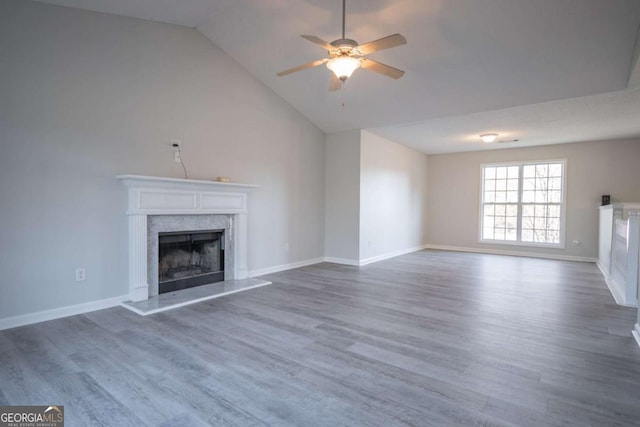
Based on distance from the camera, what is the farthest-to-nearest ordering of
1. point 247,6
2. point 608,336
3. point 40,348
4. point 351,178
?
point 351,178
point 247,6
point 608,336
point 40,348

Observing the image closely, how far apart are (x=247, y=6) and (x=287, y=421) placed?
4.15 meters

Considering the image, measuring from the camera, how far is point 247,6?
3.83m

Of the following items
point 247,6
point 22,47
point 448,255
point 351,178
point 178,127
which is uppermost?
point 247,6

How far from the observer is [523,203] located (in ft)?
25.4

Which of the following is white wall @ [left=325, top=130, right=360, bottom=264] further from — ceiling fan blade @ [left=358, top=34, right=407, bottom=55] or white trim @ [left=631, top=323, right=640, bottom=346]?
white trim @ [left=631, top=323, right=640, bottom=346]

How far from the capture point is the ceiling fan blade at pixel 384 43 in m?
2.57

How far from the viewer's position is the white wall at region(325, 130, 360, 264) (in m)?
6.17

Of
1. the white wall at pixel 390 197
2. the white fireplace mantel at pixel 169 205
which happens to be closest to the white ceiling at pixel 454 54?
the white wall at pixel 390 197

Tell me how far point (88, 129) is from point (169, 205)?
112 centimetres

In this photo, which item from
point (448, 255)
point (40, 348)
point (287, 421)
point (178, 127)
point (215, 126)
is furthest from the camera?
point (448, 255)

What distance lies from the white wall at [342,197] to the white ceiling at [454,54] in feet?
2.36

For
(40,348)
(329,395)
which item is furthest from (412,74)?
(40,348)

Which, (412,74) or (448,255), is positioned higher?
(412,74)

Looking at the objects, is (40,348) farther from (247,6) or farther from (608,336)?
(608,336)
